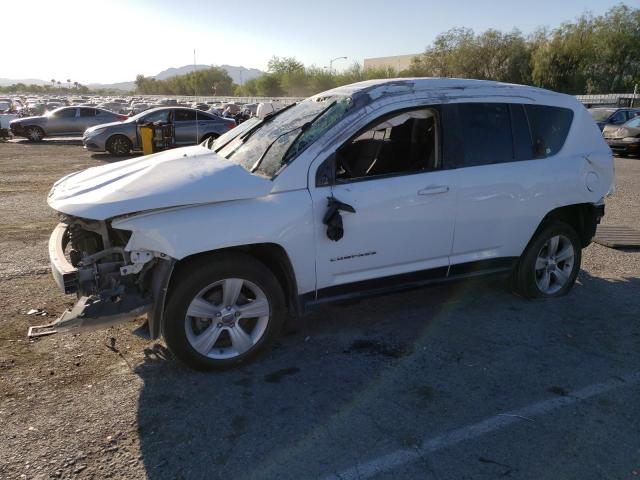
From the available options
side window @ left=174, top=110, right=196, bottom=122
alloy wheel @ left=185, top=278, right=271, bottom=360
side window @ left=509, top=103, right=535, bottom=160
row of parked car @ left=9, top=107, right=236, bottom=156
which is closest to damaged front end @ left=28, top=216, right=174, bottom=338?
alloy wheel @ left=185, top=278, right=271, bottom=360

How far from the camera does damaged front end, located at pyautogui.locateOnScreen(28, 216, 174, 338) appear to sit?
326 cm

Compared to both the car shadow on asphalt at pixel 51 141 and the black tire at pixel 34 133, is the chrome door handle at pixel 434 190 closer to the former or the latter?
the car shadow on asphalt at pixel 51 141

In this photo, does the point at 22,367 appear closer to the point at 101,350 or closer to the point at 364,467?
the point at 101,350

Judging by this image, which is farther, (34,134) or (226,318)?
(34,134)

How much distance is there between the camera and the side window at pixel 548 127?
4.53 meters

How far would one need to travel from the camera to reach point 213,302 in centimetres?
356

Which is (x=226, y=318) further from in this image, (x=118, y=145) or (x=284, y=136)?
(x=118, y=145)

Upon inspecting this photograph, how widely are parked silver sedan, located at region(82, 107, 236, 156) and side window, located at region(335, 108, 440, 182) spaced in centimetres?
1288

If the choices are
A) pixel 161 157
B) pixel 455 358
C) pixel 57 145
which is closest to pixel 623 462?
pixel 455 358

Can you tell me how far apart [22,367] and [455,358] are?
124 inches

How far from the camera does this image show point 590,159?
15.5 feet

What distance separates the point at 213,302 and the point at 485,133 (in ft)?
8.64

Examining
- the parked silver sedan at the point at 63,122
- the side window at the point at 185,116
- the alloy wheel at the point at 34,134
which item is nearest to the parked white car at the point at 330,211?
the side window at the point at 185,116

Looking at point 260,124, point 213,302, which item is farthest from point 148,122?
point 213,302
